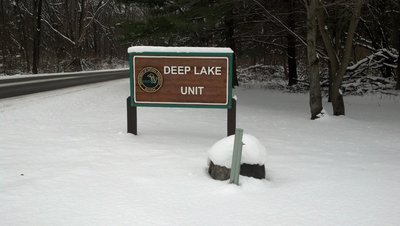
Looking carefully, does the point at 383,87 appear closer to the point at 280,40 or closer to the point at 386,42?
the point at 386,42

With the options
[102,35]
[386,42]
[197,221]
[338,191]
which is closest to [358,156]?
[338,191]

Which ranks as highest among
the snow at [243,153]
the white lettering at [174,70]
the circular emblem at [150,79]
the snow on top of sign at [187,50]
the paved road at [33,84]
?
the snow on top of sign at [187,50]

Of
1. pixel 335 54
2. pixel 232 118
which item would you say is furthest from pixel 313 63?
pixel 232 118

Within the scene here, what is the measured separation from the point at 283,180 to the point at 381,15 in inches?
581

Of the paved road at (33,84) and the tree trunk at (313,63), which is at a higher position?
the tree trunk at (313,63)

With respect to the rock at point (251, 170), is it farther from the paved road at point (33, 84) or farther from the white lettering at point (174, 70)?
the paved road at point (33, 84)

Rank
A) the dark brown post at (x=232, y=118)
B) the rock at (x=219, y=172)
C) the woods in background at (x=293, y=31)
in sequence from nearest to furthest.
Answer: the rock at (x=219, y=172)
the dark brown post at (x=232, y=118)
the woods in background at (x=293, y=31)

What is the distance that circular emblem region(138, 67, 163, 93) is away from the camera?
696 centimetres

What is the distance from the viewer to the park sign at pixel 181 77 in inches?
267

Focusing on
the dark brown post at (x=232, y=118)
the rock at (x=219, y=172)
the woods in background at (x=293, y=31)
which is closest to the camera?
the rock at (x=219, y=172)

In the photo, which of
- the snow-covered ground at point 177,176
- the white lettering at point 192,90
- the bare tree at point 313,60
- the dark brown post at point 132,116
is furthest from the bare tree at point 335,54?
the dark brown post at point 132,116

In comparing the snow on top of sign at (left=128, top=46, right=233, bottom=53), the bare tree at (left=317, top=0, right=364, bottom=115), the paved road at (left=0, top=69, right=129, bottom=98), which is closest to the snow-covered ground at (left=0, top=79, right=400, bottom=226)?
the snow on top of sign at (left=128, top=46, right=233, bottom=53)

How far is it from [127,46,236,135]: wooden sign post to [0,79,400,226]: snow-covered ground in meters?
0.74

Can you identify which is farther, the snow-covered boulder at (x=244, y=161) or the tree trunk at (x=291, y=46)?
the tree trunk at (x=291, y=46)
